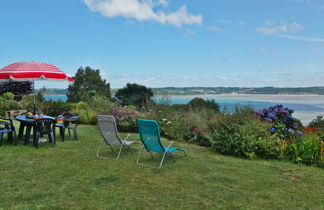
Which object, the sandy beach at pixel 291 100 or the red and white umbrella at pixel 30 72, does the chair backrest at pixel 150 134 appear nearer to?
the red and white umbrella at pixel 30 72

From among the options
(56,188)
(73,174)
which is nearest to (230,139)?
(73,174)

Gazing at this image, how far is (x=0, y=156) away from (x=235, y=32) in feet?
40.2

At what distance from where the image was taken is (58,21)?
11.3m

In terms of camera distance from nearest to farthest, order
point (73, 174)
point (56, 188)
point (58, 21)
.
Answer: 1. point (56, 188)
2. point (73, 174)
3. point (58, 21)

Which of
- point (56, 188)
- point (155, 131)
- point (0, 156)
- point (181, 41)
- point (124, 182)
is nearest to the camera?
point (56, 188)

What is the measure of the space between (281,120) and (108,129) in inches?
186

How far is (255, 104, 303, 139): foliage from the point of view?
20.7 feet

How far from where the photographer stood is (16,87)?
920 inches

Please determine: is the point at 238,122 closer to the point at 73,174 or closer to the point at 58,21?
the point at 73,174

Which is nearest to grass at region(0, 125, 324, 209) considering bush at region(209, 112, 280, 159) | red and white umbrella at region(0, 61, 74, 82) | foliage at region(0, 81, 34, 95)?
bush at region(209, 112, 280, 159)

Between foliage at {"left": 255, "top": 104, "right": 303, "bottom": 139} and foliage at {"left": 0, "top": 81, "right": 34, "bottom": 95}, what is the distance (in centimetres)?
2324

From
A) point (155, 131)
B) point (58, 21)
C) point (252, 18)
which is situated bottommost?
point (155, 131)

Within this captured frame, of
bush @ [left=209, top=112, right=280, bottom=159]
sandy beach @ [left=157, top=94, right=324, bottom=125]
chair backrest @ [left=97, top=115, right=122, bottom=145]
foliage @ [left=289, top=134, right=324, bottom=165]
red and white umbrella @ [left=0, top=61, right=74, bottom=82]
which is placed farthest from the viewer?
sandy beach @ [left=157, top=94, right=324, bottom=125]

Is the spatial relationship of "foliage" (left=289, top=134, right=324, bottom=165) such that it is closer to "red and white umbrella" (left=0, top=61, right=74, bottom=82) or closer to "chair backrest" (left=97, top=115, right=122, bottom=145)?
"chair backrest" (left=97, top=115, right=122, bottom=145)
